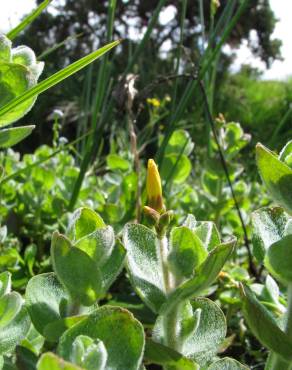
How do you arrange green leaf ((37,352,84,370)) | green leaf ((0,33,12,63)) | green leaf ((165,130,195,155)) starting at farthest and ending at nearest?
green leaf ((165,130,195,155))
green leaf ((0,33,12,63))
green leaf ((37,352,84,370))

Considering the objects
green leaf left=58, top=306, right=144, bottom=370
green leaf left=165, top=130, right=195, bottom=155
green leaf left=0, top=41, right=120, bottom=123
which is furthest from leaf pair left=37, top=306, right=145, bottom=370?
green leaf left=165, top=130, right=195, bottom=155

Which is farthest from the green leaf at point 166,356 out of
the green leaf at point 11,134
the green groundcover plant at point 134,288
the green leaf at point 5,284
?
the green leaf at point 11,134

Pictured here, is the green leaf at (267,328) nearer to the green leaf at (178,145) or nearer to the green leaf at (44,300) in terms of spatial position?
the green leaf at (44,300)

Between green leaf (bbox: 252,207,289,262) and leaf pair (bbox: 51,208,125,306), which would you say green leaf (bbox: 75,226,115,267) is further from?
green leaf (bbox: 252,207,289,262)

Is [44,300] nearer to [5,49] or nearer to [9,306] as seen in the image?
[9,306]

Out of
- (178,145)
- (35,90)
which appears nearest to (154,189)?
(35,90)
